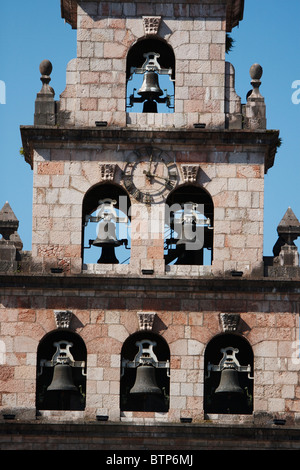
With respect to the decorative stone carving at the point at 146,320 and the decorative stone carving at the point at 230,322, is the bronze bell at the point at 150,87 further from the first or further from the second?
the decorative stone carving at the point at 230,322

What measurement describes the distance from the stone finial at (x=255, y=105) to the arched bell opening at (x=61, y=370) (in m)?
7.11

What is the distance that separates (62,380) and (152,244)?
4161 mm

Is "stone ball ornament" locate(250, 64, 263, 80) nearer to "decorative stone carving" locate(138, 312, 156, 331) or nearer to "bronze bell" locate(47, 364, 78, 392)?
"decorative stone carving" locate(138, 312, 156, 331)

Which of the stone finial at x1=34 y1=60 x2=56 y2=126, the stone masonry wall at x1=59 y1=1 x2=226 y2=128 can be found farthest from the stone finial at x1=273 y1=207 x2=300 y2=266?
the stone finial at x1=34 y1=60 x2=56 y2=126

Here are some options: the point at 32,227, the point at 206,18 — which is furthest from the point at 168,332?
the point at 206,18

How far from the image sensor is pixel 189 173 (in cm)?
5484

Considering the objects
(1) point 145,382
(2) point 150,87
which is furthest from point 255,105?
(1) point 145,382

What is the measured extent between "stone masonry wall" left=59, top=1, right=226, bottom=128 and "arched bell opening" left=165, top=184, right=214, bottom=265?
1904 millimetres

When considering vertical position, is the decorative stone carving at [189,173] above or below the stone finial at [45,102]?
below

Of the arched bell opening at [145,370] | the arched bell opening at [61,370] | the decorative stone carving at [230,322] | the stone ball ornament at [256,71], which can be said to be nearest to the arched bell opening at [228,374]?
the decorative stone carving at [230,322]

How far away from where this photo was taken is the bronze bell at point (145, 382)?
5336cm

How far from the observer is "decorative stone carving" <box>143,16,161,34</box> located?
55844 mm

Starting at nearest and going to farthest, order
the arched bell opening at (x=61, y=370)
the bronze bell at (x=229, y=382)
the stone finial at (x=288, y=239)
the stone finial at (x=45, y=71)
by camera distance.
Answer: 1. the bronze bell at (x=229, y=382)
2. the arched bell opening at (x=61, y=370)
3. the stone finial at (x=288, y=239)
4. the stone finial at (x=45, y=71)
